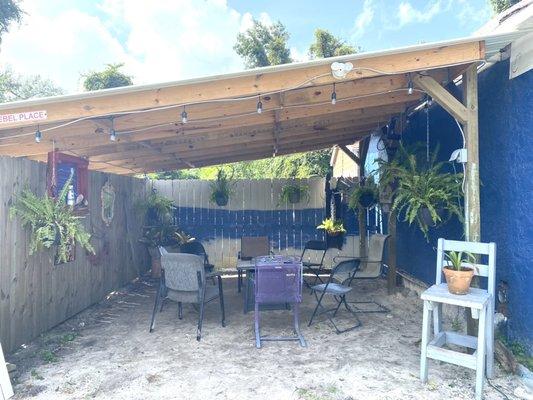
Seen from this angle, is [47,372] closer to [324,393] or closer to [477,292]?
[324,393]

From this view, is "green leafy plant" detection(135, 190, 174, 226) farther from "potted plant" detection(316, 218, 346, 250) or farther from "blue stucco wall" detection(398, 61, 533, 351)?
"blue stucco wall" detection(398, 61, 533, 351)

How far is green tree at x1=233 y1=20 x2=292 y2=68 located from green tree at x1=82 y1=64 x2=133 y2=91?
5.48m

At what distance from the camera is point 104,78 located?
571 inches

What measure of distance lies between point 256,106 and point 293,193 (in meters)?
3.95

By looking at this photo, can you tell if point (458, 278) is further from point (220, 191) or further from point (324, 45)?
point (324, 45)

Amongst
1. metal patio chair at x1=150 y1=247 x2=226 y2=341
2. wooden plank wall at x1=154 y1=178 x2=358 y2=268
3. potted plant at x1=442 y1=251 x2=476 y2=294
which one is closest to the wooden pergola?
potted plant at x1=442 y1=251 x2=476 y2=294

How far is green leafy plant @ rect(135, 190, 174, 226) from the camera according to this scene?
22.7 ft

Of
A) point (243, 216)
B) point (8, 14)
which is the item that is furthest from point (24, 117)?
point (8, 14)

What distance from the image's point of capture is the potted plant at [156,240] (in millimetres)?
6836

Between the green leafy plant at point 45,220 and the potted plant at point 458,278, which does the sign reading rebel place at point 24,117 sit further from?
the potted plant at point 458,278

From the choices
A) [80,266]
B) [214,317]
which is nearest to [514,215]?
[214,317]

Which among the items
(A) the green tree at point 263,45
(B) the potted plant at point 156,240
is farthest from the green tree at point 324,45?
(B) the potted plant at point 156,240

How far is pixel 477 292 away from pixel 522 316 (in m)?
0.61

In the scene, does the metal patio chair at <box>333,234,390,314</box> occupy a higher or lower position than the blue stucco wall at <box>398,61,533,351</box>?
lower
